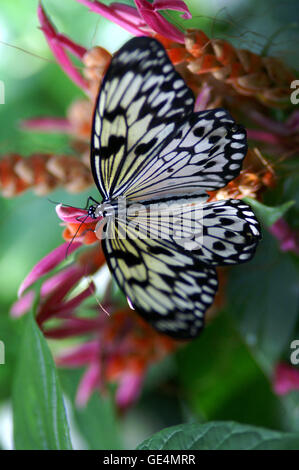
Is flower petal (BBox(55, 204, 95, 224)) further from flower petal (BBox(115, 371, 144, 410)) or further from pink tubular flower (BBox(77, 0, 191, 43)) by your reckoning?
flower petal (BBox(115, 371, 144, 410))

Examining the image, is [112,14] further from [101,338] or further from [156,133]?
[101,338]

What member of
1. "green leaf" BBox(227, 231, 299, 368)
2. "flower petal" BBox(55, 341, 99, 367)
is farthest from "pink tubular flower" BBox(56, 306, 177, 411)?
"green leaf" BBox(227, 231, 299, 368)

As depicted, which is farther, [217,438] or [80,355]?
[80,355]

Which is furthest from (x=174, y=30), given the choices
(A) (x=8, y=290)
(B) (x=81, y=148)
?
(A) (x=8, y=290)

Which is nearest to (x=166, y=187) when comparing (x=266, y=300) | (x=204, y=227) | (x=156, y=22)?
(x=204, y=227)

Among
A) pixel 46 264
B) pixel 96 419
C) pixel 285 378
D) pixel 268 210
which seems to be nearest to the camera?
pixel 268 210

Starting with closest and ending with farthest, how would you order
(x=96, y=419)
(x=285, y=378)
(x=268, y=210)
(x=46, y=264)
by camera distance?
(x=268, y=210), (x=46, y=264), (x=285, y=378), (x=96, y=419)

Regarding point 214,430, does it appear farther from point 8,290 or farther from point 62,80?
point 62,80

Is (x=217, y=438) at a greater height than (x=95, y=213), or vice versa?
(x=95, y=213)
